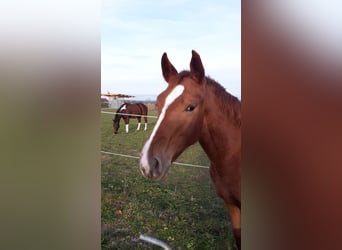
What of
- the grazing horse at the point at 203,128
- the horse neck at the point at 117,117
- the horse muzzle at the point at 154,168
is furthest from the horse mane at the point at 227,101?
the horse neck at the point at 117,117

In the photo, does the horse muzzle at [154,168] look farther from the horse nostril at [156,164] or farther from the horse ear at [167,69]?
the horse ear at [167,69]

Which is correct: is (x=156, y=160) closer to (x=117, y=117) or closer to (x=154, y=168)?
(x=154, y=168)

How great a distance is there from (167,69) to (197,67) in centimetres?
17

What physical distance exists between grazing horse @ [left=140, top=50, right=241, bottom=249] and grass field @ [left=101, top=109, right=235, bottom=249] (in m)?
0.05

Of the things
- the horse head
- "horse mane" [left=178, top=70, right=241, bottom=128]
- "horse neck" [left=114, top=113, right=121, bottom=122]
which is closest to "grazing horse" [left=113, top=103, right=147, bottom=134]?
"horse neck" [left=114, top=113, right=121, bottom=122]

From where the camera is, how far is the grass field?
1755 millimetres

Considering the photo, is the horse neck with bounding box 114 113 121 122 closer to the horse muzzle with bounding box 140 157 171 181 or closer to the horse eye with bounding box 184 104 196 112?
the horse muzzle with bounding box 140 157 171 181

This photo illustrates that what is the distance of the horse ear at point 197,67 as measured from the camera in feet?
5.57

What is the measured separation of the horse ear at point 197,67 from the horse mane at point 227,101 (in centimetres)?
4

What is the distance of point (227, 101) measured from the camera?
168 cm
